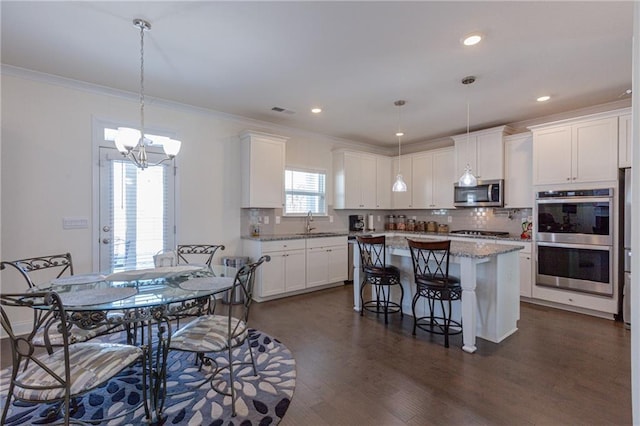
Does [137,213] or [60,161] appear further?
[137,213]

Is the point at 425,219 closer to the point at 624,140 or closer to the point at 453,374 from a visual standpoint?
the point at 624,140

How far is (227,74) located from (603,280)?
16.2ft

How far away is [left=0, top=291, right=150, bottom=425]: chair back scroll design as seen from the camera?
152 cm

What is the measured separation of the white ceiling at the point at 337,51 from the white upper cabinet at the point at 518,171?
0.60 m

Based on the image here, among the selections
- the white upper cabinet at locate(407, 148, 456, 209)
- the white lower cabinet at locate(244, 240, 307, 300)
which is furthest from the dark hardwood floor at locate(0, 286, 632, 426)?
the white upper cabinet at locate(407, 148, 456, 209)

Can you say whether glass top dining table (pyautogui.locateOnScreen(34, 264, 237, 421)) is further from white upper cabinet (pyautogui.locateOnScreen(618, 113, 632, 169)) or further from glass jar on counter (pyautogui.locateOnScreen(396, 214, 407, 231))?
glass jar on counter (pyautogui.locateOnScreen(396, 214, 407, 231))

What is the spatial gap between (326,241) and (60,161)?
141 inches

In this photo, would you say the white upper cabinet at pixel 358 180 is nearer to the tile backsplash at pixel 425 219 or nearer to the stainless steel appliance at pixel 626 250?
the tile backsplash at pixel 425 219

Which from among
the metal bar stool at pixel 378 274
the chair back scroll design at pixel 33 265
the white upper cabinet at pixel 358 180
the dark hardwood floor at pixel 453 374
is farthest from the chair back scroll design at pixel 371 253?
the chair back scroll design at pixel 33 265

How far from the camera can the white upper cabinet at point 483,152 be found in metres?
4.81

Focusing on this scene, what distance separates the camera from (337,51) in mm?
2744

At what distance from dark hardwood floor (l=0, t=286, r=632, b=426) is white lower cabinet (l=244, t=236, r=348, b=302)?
0.79 meters

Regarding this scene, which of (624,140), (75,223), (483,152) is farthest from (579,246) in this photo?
(75,223)

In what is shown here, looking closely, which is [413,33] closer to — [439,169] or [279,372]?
[279,372]
